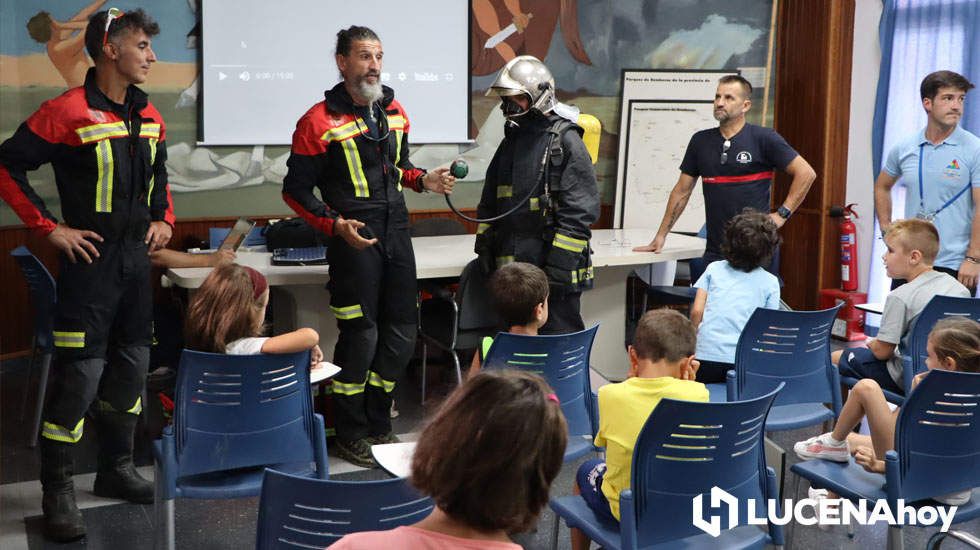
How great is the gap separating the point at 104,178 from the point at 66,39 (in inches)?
108

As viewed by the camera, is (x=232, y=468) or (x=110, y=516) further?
(x=110, y=516)

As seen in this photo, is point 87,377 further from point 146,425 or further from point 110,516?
point 146,425

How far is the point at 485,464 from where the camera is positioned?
4.31ft

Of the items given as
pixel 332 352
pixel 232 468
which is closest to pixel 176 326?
pixel 332 352

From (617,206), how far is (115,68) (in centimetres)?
445

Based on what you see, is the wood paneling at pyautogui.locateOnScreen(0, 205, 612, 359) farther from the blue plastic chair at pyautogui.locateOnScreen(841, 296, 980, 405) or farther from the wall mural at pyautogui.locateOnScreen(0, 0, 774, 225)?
the blue plastic chair at pyautogui.locateOnScreen(841, 296, 980, 405)

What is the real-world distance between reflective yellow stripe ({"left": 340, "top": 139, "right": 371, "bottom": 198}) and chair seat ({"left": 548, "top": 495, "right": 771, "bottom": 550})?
178cm

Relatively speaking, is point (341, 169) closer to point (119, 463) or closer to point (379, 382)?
point (379, 382)

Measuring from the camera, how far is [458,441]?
132 centimetres

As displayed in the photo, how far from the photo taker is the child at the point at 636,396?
2482 millimetres

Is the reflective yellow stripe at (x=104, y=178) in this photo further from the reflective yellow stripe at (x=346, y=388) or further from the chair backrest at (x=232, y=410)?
the reflective yellow stripe at (x=346, y=388)

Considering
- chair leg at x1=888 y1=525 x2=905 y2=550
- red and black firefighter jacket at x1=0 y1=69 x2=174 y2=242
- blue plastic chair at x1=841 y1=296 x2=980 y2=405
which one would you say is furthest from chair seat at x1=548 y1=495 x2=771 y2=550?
red and black firefighter jacket at x1=0 y1=69 x2=174 y2=242

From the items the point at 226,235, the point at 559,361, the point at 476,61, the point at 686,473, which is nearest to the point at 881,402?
the point at 686,473

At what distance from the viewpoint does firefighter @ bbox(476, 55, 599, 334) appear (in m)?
4.19
